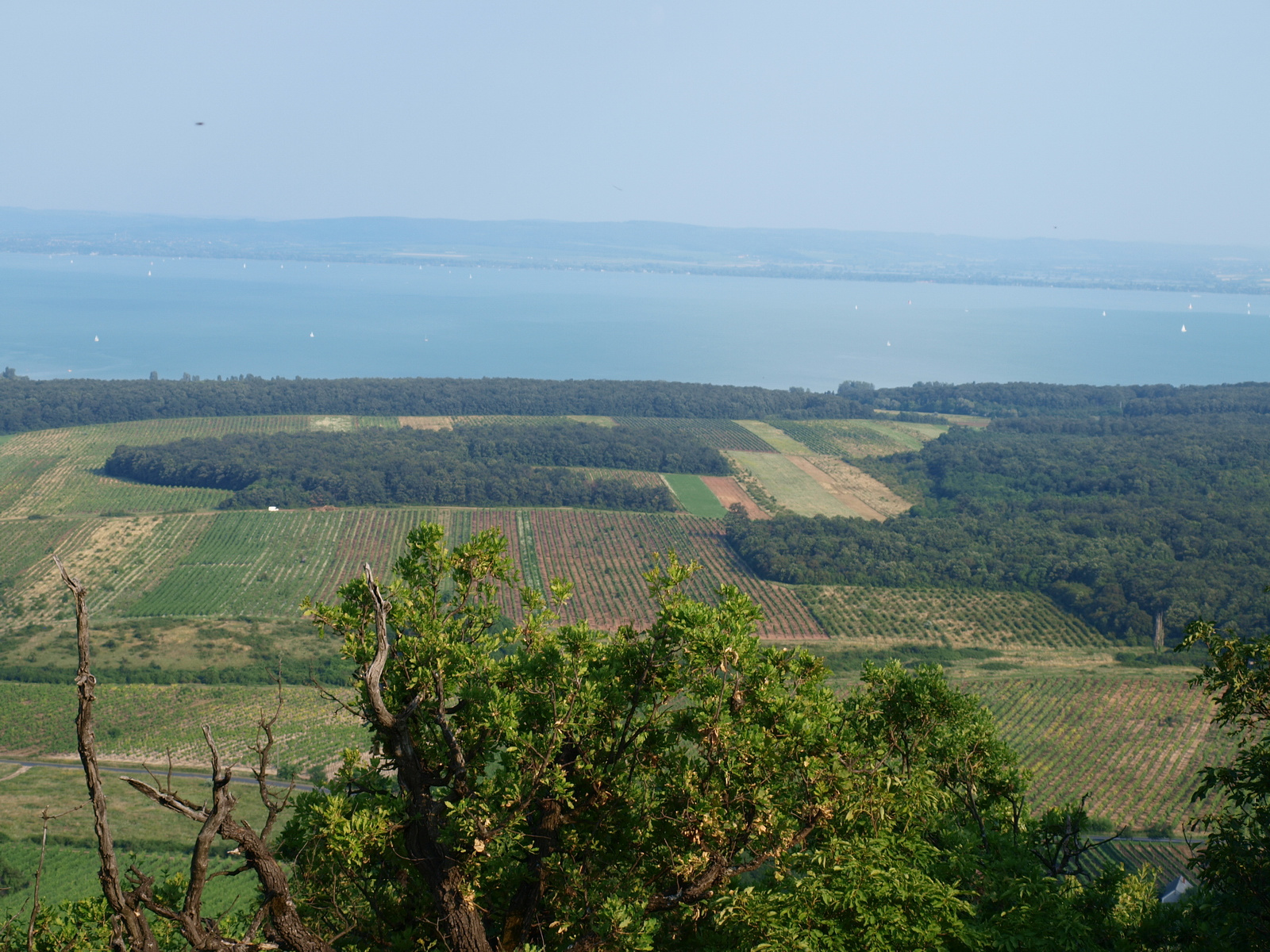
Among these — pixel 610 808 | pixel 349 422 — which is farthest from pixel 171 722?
pixel 349 422

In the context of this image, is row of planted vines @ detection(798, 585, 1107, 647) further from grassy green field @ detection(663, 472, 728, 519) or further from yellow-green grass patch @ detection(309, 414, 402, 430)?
yellow-green grass patch @ detection(309, 414, 402, 430)

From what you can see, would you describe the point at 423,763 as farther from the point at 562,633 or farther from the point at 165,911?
the point at 165,911

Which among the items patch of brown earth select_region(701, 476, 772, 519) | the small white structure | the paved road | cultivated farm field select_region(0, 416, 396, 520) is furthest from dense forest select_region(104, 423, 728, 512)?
the small white structure

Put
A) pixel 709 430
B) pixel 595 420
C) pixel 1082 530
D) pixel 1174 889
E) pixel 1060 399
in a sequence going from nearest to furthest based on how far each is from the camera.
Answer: pixel 1174 889 → pixel 1082 530 → pixel 709 430 → pixel 595 420 → pixel 1060 399

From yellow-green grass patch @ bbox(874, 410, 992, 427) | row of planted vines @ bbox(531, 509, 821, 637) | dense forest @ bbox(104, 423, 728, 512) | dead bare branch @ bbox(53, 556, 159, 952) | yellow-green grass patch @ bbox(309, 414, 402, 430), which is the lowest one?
row of planted vines @ bbox(531, 509, 821, 637)

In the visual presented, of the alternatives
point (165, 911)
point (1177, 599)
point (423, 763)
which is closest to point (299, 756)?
point (423, 763)

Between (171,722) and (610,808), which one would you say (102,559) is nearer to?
(171,722)
